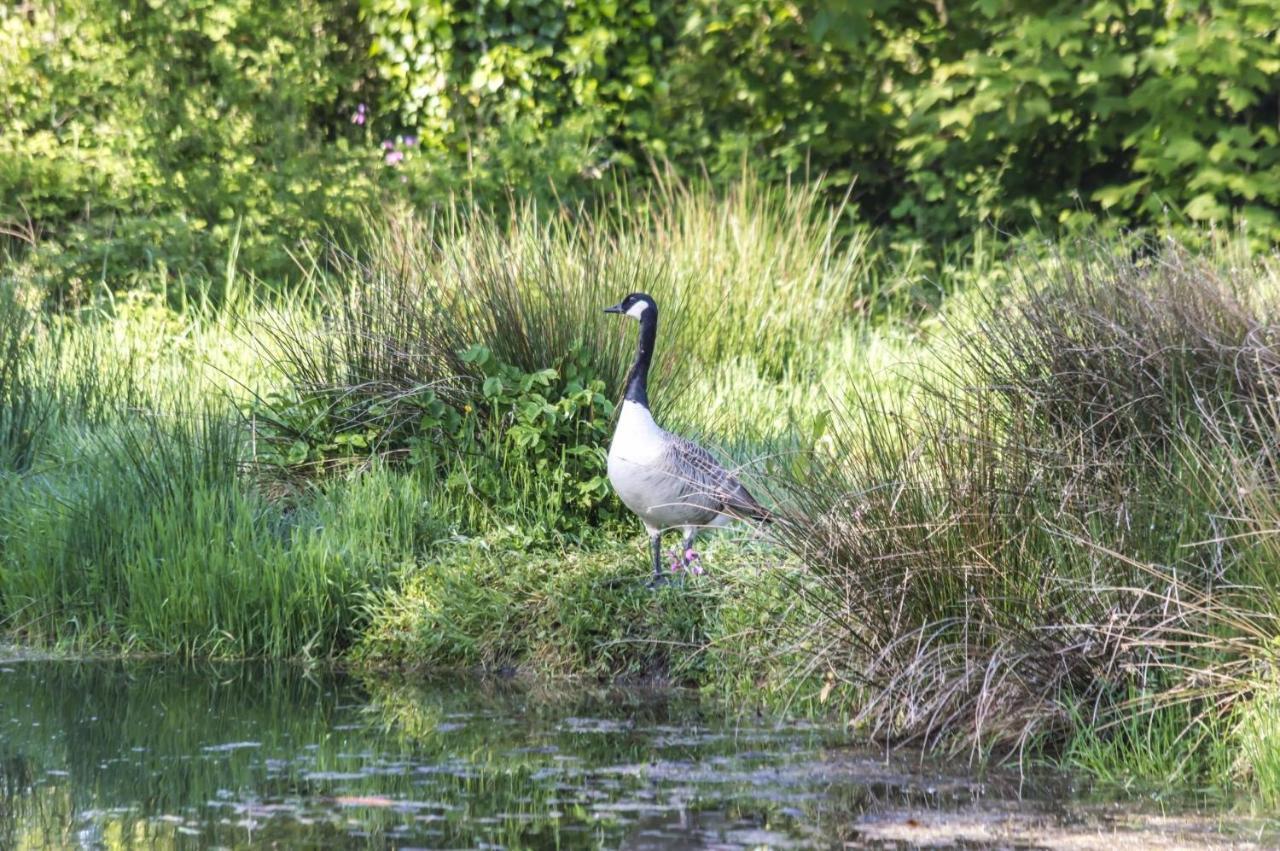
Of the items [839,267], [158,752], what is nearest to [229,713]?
[158,752]

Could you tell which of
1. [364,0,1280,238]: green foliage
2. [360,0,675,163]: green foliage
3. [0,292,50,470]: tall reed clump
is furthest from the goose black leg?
[360,0,675,163]: green foliage

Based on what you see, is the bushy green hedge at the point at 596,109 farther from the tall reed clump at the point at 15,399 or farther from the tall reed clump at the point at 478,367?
the tall reed clump at the point at 478,367

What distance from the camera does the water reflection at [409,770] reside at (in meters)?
4.65

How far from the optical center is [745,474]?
259 inches

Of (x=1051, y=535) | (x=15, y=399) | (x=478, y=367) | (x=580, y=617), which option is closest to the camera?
(x=1051, y=535)

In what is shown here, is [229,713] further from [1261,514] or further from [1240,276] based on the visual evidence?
[1240,276]

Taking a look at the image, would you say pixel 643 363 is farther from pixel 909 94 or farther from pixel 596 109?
pixel 596 109

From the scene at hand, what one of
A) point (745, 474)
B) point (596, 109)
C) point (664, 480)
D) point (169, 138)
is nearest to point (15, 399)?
point (664, 480)

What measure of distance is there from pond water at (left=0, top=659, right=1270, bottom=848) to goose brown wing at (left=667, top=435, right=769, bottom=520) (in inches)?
30.5

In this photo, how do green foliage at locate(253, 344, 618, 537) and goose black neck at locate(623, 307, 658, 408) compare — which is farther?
green foliage at locate(253, 344, 618, 537)

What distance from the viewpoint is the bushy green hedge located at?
11.1 meters

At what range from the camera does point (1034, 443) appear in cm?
584

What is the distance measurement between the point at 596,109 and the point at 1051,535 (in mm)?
8588

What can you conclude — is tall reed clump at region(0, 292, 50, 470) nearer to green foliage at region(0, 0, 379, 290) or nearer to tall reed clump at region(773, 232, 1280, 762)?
green foliage at region(0, 0, 379, 290)
